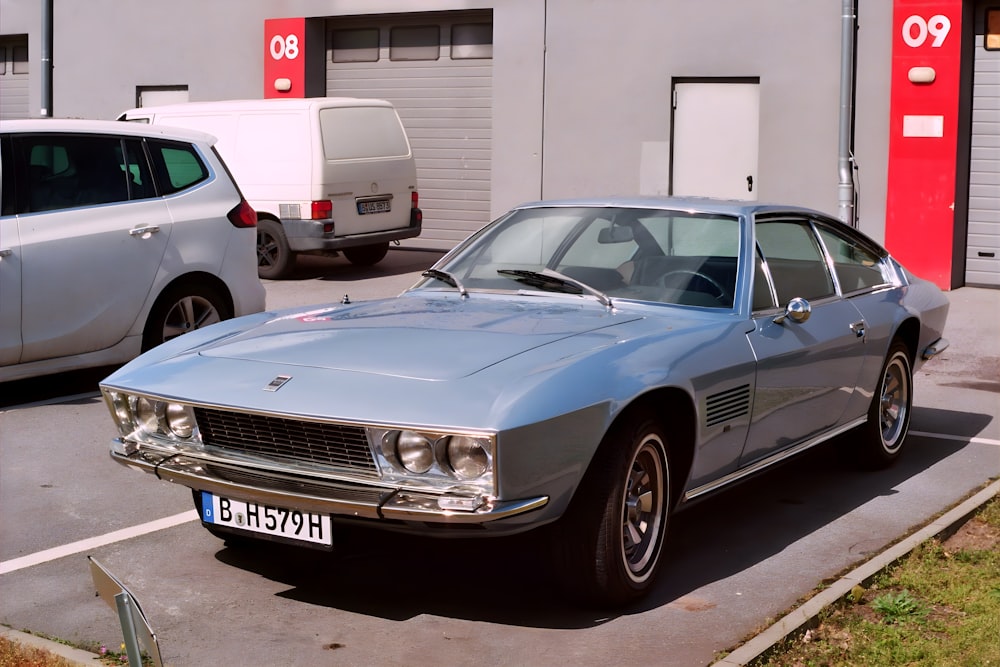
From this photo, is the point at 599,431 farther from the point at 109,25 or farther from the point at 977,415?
the point at 109,25

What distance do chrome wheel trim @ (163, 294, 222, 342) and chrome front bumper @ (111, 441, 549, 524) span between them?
4.63 meters

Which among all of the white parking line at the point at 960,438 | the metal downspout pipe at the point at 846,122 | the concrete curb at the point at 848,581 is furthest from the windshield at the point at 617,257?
the metal downspout pipe at the point at 846,122

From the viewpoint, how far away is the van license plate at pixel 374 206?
53.9ft

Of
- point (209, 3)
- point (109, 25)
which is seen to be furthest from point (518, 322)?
point (109, 25)

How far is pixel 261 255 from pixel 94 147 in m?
7.47

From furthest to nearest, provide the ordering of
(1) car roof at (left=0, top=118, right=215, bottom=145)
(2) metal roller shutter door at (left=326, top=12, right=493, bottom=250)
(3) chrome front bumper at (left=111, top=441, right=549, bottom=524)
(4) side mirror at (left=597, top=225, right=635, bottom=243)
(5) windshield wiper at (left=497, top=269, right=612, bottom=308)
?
(2) metal roller shutter door at (left=326, top=12, right=493, bottom=250), (1) car roof at (left=0, top=118, right=215, bottom=145), (4) side mirror at (left=597, top=225, right=635, bottom=243), (5) windshield wiper at (left=497, top=269, right=612, bottom=308), (3) chrome front bumper at (left=111, top=441, right=549, bottom=524)

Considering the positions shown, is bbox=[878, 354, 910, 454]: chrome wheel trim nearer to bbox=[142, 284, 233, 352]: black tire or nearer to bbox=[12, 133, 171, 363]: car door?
bbox=[142, 284, 233, 352]: black tire

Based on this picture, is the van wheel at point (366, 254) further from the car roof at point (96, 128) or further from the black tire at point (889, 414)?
the black tire at point (889, 414)

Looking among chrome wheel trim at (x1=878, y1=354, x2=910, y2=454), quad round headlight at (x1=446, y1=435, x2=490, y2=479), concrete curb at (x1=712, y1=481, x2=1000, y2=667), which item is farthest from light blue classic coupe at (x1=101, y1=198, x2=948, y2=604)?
concrete curb at (x1=712, y1=481, x2=1000, y2=667)

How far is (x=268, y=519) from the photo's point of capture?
15.5 ft

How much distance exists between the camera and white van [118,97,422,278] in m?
15.9

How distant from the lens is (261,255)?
16.5 metres

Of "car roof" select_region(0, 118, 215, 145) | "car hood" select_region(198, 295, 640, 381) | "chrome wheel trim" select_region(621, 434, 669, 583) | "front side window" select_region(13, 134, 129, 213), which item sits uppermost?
"car roof" select_region(0, 118, 215, 145)

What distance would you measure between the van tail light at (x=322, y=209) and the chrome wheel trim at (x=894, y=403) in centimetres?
950
